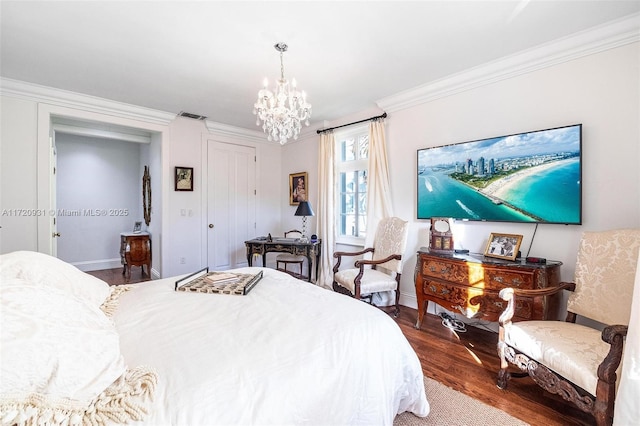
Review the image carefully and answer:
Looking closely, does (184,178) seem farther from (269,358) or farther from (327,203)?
A: (269,358)

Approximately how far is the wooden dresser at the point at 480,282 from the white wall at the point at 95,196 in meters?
5.74

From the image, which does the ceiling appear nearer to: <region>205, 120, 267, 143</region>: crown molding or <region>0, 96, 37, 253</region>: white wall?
<region>0, 96, 37, 253</region>: white wall

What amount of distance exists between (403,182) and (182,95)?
2.93 meters

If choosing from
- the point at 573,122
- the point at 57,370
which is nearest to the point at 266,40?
the point at 57,370

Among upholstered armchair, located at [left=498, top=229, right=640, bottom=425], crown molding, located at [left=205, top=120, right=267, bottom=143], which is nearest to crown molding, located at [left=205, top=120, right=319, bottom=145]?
crown molding, located at [left=205, top=120, right=267, bottom=143]

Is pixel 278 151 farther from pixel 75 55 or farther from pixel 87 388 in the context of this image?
pixel 87 388

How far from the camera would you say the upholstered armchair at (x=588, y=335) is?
4.38ft

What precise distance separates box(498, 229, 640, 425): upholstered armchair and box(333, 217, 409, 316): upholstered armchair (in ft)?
4.05

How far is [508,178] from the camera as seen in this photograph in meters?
2.54

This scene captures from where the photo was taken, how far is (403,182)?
3.43 m

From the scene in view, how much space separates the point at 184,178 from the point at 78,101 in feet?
4.91

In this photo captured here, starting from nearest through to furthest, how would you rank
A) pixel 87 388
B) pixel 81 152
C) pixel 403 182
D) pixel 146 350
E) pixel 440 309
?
pixel 87 388 < pixel 146 350 < pixel 440 309 < pixel 403 182 < pixel 81 152

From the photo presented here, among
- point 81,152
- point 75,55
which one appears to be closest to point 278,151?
point 75,55

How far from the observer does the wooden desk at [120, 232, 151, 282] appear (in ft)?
15.4
